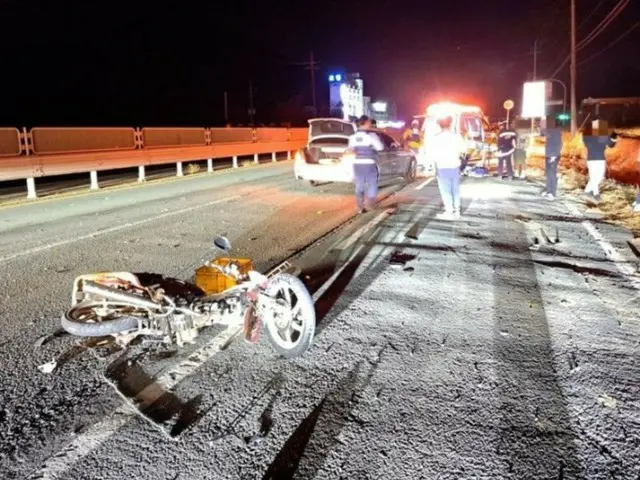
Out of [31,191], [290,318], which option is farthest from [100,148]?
[290,318]

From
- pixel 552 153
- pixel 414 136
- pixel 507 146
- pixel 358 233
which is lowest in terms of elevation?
pixel 358 233

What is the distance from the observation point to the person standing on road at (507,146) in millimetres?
16141

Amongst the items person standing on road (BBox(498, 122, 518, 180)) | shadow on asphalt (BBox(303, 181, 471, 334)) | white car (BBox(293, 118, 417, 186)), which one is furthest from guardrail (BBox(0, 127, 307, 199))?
person standing on road (BBox(498, 122, 518, 180))

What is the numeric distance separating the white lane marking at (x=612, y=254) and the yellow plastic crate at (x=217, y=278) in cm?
424

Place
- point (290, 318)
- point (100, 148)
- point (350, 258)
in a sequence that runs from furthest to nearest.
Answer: point (100, 148) < point (350, 258) < point (290, 318)

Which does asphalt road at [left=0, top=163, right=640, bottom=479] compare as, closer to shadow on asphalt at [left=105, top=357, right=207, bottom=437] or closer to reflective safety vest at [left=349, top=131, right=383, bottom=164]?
shadow on asphalt at [left=105, top=357, right=207, bottom=437]

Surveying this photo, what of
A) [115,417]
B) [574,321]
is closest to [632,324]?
[574,321]

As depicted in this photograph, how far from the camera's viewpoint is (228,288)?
4.48 metres

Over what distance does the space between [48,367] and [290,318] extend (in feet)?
5.77

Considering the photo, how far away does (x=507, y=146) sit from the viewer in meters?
16.4

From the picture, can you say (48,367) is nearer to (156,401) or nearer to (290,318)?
(156,401)

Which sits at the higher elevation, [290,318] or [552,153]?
[552,153]

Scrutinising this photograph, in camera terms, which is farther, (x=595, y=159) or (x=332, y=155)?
(x=332, y=155)

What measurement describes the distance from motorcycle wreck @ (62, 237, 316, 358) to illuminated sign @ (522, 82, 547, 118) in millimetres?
27318
